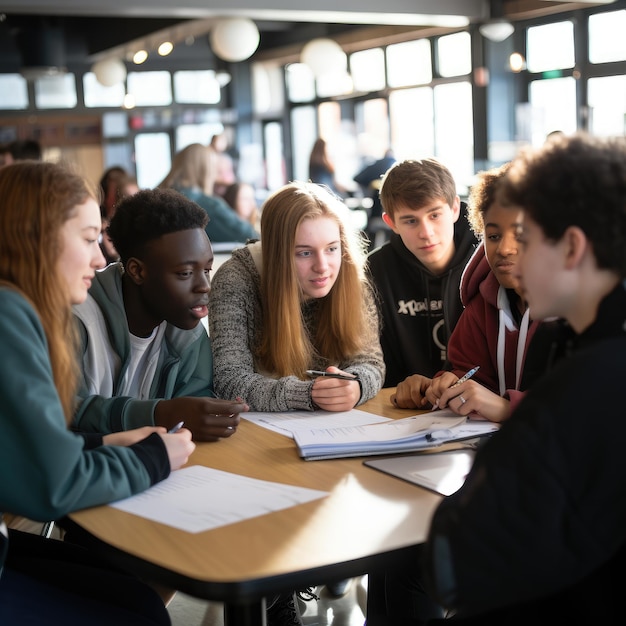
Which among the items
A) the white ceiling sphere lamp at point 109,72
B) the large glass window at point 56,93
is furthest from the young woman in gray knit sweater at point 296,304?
the large glass window at point 56,93

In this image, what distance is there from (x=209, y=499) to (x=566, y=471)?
0.62m

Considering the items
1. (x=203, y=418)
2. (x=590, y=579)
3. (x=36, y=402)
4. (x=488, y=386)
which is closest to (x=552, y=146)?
(x=590, y=579)

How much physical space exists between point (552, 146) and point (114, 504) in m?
0.84

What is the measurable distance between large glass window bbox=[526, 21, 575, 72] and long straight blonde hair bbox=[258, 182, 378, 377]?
290 inches

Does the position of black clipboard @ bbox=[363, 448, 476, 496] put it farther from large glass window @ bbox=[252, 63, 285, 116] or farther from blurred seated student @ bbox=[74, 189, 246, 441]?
large glass window @ bbox=[252, 63, 285, 116]

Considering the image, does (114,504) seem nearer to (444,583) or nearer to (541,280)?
(444,583)

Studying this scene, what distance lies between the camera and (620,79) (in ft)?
27.0

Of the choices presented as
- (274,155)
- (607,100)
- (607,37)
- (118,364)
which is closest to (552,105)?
(607,100)

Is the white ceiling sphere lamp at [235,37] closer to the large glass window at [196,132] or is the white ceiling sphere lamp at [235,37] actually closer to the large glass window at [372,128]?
the large glass window at [372,128]

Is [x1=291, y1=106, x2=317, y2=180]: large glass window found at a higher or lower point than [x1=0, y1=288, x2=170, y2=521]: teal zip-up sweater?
higher

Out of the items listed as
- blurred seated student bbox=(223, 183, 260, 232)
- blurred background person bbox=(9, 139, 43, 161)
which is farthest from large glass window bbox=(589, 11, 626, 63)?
blurred background person bbox=(9, 139, 43, 161)

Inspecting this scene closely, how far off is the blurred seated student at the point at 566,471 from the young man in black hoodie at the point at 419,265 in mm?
1495

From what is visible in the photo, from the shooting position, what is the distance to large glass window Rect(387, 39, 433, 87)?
429 inches

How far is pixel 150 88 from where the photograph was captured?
1405 cm
